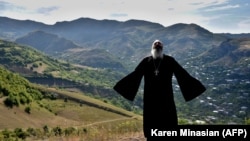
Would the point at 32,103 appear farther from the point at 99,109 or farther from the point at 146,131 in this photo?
the point at 146,131

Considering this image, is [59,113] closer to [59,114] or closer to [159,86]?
[59,114]

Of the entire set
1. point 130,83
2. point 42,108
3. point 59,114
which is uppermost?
point 130,83

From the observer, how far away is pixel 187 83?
11945 millimetres

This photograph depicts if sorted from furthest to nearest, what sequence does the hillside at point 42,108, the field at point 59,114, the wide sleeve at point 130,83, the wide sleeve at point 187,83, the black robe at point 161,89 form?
the hillside at point 42,108, the field at point 59,114, the wide sleeve at point 130,83, the wide sleeve at point 187,83, the black robe at point 161,89

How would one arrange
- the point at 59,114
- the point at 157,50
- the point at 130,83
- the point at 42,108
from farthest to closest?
the point at 59,114
the point at 42,108
the point at 130,83
the point at 157,50

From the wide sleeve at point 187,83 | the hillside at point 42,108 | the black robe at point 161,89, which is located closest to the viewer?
the black robe at point 161,89

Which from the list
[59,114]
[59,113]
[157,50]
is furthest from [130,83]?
[59,113]

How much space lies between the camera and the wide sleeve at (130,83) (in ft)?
39.6

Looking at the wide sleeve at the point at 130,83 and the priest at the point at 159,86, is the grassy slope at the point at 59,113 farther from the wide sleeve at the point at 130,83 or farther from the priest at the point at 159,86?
the priest at the point at 159,86

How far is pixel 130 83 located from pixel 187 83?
1617 millimetres

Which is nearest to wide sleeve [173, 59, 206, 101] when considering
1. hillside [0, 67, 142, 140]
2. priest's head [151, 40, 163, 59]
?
priest's head [151, 40, 163, 59]

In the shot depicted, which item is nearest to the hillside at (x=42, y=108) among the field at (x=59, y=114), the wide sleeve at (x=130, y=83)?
the field at (x=59, y=114)

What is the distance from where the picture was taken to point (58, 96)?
17438cm

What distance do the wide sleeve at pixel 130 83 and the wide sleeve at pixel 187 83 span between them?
3.37ft
